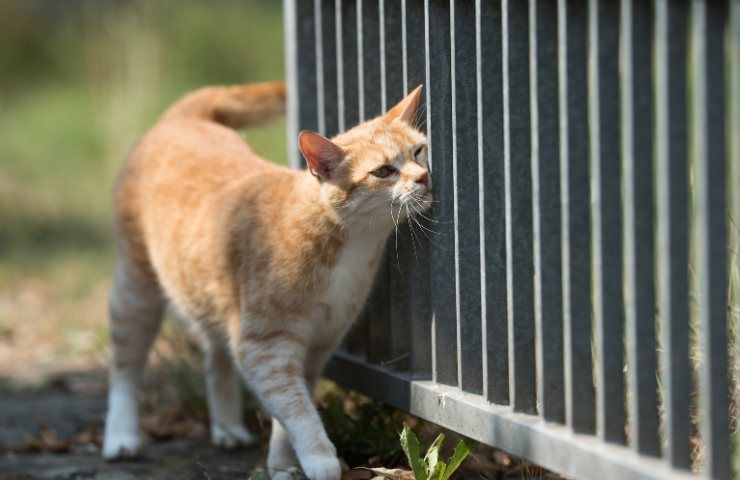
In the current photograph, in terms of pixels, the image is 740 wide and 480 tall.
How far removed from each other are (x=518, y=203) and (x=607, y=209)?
1.18ft

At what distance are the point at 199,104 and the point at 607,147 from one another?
2.36 meters

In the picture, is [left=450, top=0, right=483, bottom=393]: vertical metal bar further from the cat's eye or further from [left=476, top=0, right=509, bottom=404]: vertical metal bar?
the cat's eye

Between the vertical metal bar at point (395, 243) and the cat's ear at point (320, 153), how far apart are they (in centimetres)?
30

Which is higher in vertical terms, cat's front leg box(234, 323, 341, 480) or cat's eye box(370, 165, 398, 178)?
cat's eye box(370, 165, 398, 178)

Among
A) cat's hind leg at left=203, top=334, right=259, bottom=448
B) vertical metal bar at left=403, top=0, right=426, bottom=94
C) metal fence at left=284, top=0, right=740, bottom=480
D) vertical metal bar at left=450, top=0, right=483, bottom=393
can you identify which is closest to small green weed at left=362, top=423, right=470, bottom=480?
metal fence at left=284, top=0, right=740, bottom=480

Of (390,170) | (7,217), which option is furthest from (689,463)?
(7,217)

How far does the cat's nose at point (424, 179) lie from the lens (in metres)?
2.88

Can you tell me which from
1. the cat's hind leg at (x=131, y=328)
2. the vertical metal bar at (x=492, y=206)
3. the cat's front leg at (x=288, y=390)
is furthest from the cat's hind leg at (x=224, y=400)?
the vertical metal bar at (x=492, y=206)

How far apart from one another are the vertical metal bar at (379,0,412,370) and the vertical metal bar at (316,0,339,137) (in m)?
0.40

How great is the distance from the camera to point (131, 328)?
403 centimetres

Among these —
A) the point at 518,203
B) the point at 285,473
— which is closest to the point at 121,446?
the point at 285,473

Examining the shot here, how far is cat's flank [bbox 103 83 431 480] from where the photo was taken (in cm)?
300

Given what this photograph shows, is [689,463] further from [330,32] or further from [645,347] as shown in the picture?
[330,32]

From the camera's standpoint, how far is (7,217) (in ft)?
25.7
